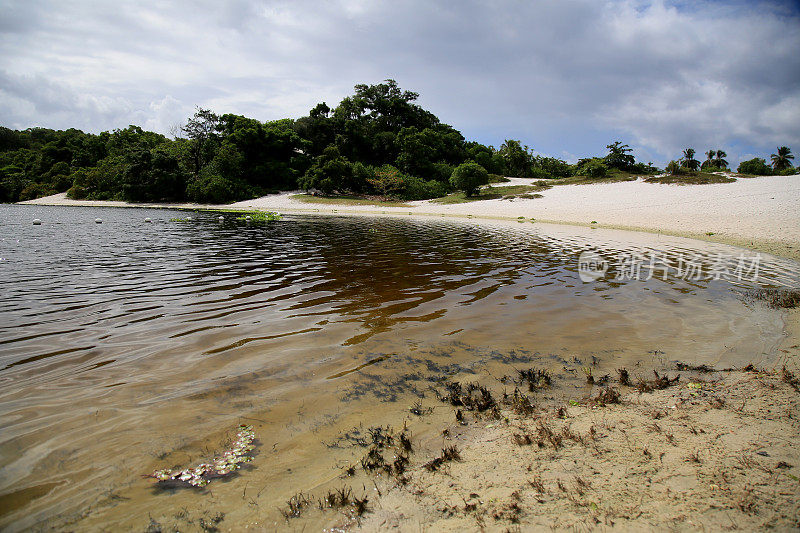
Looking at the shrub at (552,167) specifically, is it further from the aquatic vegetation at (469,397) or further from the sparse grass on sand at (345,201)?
the aquatic vegetation at (469,397)

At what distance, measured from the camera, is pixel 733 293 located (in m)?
8.37

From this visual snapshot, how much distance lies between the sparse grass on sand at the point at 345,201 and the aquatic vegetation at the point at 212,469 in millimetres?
48038

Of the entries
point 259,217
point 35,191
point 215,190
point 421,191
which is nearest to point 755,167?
point 421,191

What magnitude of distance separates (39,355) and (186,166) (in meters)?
70.3

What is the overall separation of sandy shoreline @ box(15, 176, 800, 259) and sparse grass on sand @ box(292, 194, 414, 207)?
2.38 meters

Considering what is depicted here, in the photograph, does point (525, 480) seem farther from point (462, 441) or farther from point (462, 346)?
point (462, 346)

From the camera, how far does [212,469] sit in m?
2.80

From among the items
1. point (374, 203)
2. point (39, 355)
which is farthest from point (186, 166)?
point (39, 355)

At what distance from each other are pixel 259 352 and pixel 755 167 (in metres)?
65.8

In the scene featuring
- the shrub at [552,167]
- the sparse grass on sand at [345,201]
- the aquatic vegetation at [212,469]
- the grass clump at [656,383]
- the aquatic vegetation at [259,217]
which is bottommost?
the aquatic vegetation at [212,469]

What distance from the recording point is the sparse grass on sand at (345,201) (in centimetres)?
5197

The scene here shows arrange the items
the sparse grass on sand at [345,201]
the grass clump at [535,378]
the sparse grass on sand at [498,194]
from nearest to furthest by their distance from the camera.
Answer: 1. the grass clump at [535,378]
2. the sparse grass on sand at [498,194]
3. the sparse grass on sand at [345,201]

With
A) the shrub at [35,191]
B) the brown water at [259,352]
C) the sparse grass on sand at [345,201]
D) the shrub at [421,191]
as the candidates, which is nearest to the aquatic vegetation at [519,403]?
the brown water at [259,352]

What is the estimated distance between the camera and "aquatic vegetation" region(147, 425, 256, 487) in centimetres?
268
